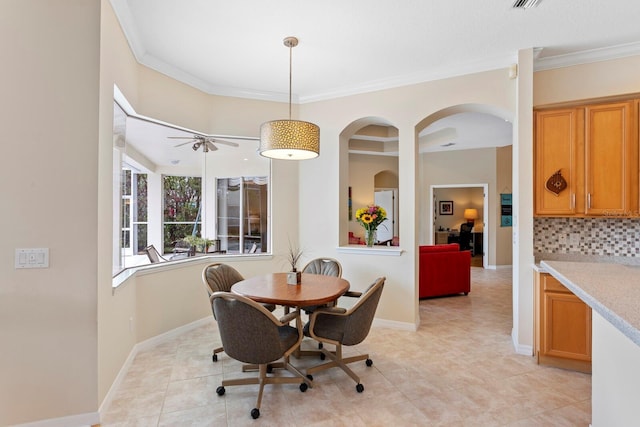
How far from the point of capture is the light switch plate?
207cm

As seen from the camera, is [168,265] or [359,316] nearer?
[359,316]

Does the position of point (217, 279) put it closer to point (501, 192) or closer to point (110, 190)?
point (110, 190)

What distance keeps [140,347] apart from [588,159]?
4.69 m

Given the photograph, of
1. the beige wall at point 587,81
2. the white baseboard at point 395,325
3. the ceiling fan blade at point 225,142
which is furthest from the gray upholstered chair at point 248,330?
the beige wall at point 587,81

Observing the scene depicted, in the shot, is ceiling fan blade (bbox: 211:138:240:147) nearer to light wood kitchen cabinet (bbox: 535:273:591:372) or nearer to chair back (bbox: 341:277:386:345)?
chair back (bbox: 341:277:386:345)

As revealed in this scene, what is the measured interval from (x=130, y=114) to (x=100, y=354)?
2.21 m

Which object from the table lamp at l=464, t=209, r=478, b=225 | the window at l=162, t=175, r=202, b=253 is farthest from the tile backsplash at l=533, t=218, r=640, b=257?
the table lamp at l=464, t=209, r=478, b=225

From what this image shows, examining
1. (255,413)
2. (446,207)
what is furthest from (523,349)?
(446,207)

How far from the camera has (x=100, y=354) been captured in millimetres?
2273

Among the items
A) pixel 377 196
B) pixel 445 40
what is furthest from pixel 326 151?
pixel 377 196

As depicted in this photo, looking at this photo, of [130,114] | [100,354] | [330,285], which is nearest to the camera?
[100,354]

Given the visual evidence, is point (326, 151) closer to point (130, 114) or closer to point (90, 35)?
point (130, 114)

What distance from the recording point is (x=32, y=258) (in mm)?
2090

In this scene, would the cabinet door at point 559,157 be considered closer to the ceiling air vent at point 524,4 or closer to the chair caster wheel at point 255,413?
the ceiling air vent at point 524,4
